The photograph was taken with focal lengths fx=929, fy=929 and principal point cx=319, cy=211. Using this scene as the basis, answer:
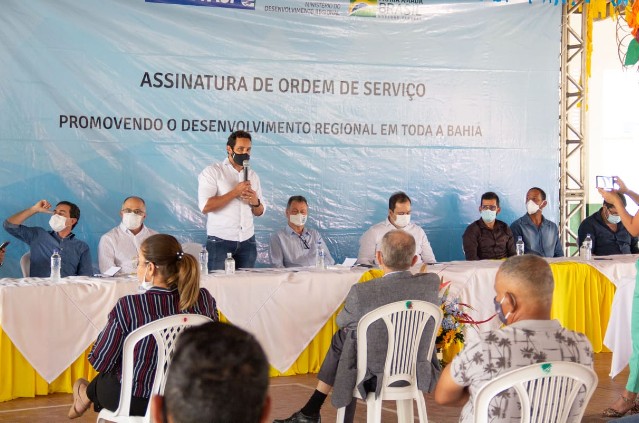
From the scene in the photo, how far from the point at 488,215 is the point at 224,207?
2.17 m

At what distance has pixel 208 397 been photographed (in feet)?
4.40

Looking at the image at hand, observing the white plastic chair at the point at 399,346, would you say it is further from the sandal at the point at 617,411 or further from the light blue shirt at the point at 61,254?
the light blue shirt at the point at 61,254

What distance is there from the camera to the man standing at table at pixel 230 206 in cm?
578

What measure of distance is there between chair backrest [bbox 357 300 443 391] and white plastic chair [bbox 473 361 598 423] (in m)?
1.15

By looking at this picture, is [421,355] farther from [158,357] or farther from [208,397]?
[208,397]

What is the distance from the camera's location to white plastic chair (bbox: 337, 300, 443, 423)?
3.70m

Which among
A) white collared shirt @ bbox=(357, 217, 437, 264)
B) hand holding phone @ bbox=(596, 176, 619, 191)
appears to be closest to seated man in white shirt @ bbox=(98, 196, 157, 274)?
white collared shirt @ bbox=(357, 217, 437, 264)

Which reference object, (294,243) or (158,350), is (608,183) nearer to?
(294,243)

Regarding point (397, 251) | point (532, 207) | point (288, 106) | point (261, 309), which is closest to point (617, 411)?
point (397, 251)

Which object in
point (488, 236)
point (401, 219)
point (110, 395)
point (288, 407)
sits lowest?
point (288, 407)

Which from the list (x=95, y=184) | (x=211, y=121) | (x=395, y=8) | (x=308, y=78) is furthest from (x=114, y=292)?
(x=395, y=8)

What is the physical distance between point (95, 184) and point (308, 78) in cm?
178

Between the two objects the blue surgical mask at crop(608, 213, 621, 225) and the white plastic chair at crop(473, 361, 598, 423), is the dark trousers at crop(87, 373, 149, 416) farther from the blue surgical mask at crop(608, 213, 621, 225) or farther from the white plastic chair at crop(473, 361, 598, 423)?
the blue surgical mask at crop(608, 213, 621, 225)

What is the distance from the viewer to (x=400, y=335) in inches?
147
